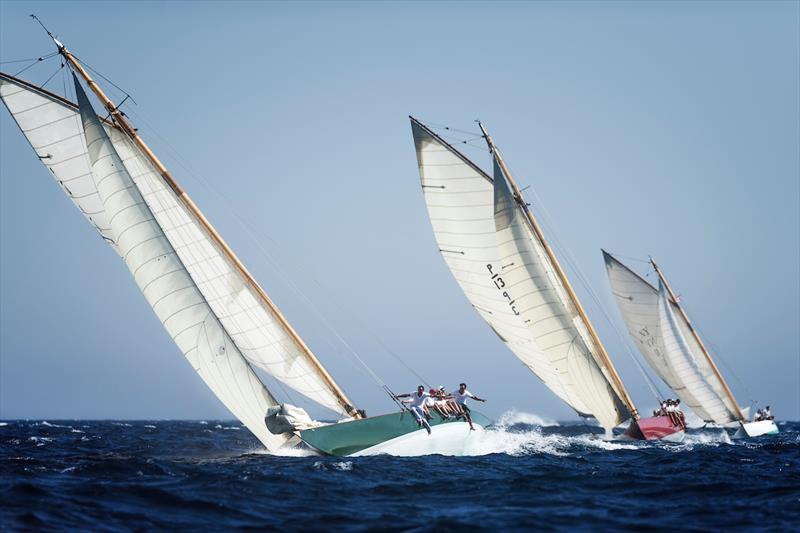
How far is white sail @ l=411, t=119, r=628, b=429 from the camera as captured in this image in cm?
3653

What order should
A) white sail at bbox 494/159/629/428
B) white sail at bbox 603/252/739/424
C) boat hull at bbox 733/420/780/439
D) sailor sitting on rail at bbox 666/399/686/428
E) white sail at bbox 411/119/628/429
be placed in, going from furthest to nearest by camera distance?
boat hull at bbox 733/420/780/439 < white sail at bbox 603/252/739/424 < sailor sitting on rail at bbox 666/399/686/428 < white sail at bbox 411/119/628/429 < white sail at bbox 494/159/629/428

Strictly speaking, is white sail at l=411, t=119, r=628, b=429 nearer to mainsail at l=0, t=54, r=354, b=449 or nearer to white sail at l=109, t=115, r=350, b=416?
mainsail at l=0, t=54, r=354, b=449

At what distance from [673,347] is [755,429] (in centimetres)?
Answer: 865

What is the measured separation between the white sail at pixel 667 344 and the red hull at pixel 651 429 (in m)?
13.7

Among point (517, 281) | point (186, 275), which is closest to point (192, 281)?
point (186, 275)

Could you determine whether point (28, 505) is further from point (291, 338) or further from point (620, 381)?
point (620, 381)

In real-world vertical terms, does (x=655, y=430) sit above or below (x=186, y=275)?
below

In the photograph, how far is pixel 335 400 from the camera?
2894 cm

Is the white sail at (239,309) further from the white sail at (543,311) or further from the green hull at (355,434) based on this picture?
the white sail at (543,311)

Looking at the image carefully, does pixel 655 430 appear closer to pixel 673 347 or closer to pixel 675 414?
pixel 675 414

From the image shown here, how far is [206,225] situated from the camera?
2944 centimetres

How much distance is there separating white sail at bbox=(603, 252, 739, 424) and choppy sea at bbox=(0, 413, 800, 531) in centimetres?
2641

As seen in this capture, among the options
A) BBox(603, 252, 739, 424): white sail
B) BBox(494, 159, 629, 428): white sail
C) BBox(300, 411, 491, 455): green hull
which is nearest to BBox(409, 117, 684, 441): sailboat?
BBox(494, 159, 629, 428): white sail

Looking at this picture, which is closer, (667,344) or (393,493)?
(393,493)
